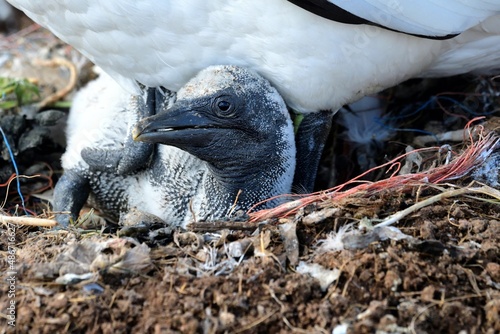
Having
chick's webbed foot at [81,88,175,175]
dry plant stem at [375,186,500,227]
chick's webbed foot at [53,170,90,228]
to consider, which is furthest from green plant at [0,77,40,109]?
dry plant stem at [375,186,500,227]

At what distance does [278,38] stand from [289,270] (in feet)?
3.38

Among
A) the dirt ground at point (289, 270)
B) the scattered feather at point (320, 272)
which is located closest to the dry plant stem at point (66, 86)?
the dirt ground at point (289, 270)

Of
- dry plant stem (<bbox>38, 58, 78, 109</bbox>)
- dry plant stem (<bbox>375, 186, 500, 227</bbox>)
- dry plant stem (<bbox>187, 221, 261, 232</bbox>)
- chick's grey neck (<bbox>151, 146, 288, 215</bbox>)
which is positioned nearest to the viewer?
dry plant stem (<bbox>375, 186, 500, 227</bbox>)

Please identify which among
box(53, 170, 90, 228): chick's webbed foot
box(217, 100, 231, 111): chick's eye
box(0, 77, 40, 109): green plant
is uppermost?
box(217, 100, 231, 111): chick's eye

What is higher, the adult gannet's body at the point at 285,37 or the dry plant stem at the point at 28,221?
the adult gannet's body at the point at 285,37

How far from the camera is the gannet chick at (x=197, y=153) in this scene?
3248 millimetres

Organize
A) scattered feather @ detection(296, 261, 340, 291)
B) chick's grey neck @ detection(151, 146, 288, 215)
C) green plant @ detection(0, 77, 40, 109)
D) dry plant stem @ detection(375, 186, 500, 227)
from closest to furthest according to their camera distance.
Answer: scattered feather @ detection(296, 261, 340, 291)
dry plant stem @ detection(375, 186, 500, 227)
chick's grey neck @ detection(151, 146, 288, 215)
green plant @ detection(0, 77, 40, 109)

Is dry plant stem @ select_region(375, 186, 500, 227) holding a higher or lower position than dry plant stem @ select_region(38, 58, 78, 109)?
higher

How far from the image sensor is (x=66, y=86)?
4809 millimetres

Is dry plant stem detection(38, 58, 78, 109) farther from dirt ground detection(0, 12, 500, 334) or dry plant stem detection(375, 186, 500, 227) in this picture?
dry plant stem detection(375, 186, 500, 227)

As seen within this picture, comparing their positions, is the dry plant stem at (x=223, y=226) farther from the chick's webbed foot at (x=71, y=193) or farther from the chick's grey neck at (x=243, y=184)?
the chick's webbed foot at (x=71, y=193)

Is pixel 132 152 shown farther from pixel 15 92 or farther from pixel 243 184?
pixel 15 92

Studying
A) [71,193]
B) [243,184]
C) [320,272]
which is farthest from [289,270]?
[71,193]

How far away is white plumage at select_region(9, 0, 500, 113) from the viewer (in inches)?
120
